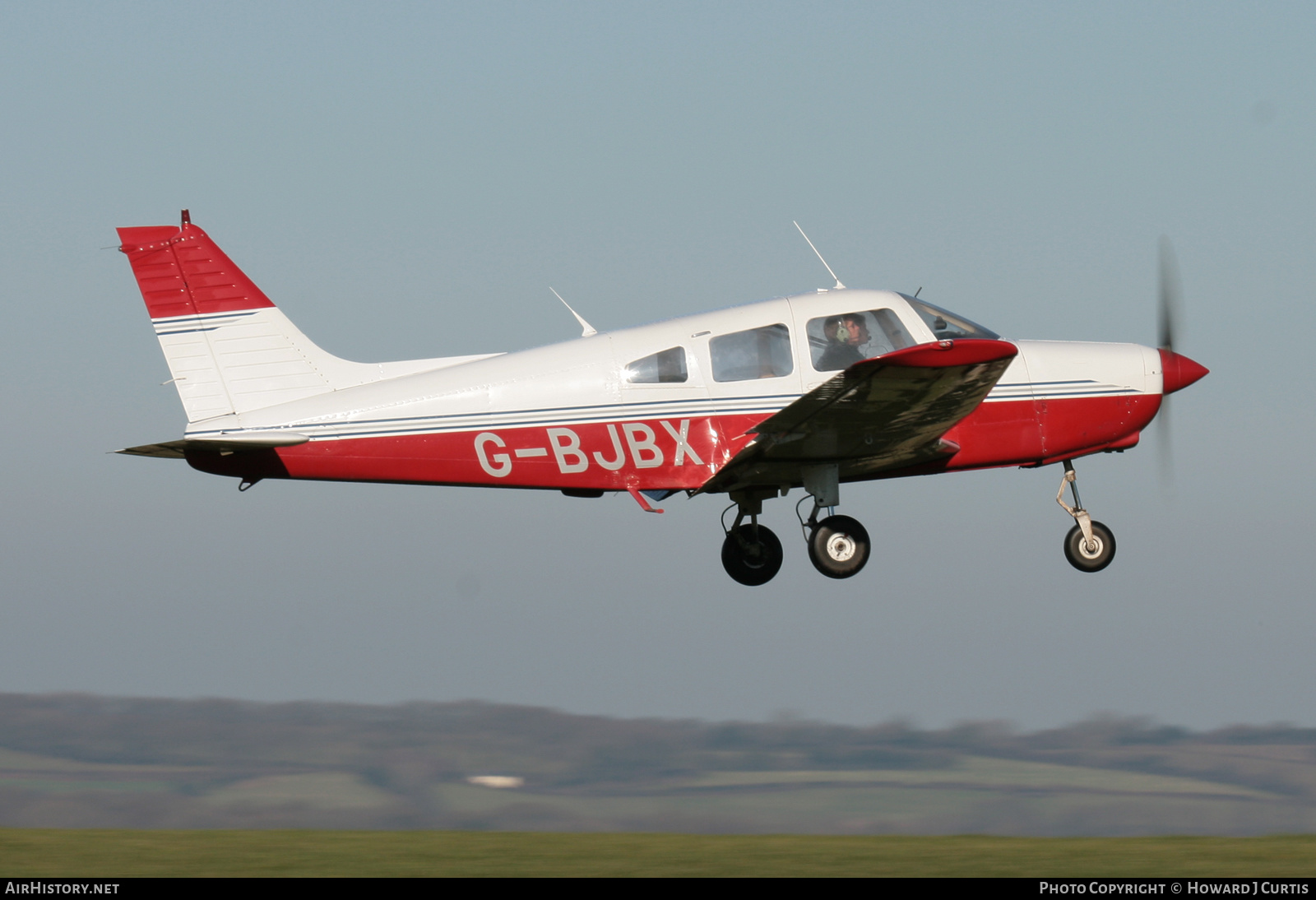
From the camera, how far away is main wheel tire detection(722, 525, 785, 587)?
12.3 metres

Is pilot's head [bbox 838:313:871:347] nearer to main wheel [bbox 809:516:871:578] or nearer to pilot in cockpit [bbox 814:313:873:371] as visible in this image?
pilot in cockpit [bbox 814:313:873:371]

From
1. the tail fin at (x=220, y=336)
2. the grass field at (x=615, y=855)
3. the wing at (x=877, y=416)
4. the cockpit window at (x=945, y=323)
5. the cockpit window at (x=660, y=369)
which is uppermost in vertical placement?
the tail fin at (x=220, y=336)

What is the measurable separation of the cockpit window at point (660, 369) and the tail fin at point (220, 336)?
1751mm

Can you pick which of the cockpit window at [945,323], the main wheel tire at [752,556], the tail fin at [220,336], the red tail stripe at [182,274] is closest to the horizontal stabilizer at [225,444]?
the tail fin at [220,336]

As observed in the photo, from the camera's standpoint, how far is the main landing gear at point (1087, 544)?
12.1m

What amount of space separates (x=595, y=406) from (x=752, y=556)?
2.34m

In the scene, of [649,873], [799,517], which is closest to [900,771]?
[799,517]

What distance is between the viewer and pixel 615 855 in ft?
31.0

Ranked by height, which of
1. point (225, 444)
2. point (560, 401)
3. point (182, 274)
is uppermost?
point (182, 274)

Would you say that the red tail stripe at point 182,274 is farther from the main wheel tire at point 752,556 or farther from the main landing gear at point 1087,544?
the main landing gear at point 1087,544

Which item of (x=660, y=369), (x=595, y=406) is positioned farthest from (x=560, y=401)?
(x=660, y=369)

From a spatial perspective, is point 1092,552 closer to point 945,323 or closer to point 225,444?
point 945,323

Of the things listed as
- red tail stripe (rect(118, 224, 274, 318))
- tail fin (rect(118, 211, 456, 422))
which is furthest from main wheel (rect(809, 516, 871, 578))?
red tail stripe (rect(118, 224, 274, 318))
